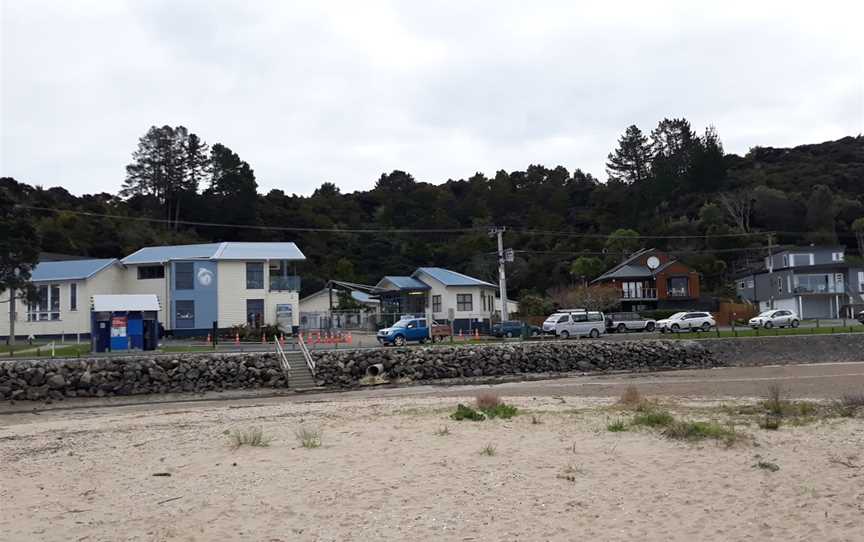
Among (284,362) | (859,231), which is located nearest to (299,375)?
(284,362)

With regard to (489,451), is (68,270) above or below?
above

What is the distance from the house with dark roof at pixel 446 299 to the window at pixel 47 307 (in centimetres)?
2400

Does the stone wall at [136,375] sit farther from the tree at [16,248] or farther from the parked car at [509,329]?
the parked car at [509,329]

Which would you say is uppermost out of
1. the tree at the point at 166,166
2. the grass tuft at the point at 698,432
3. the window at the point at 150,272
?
the tree at the point at 166,166

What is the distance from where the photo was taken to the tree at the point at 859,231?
91.9 meters

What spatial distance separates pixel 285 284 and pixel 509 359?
833 inches

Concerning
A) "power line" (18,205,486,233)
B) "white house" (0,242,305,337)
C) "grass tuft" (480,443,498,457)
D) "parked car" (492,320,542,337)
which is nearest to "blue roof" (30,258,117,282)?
"white house" (0,242,305,337)

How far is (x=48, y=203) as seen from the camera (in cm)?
9006

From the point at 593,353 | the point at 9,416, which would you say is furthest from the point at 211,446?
the point at 593,353

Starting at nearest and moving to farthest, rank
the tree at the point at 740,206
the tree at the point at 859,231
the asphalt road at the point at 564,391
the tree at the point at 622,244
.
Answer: the asphalt road at the point at 564,391 → the tree at the point at 622,244 → the tree at the point at 859,231 → the tree at the point at 740,206

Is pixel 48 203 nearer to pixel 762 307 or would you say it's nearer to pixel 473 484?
pixel 762 307

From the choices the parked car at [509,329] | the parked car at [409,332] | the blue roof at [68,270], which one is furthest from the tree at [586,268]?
the blue roof at [68,270]

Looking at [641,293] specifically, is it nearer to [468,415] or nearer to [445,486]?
[468,415]

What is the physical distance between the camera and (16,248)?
43281 mm
